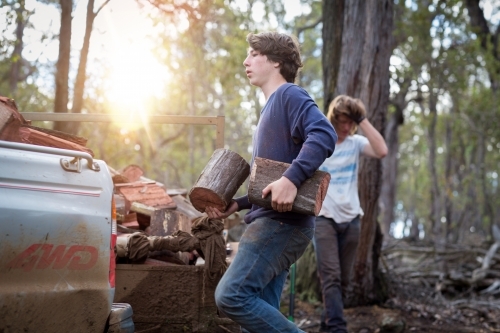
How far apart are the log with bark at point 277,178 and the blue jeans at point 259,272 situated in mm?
159

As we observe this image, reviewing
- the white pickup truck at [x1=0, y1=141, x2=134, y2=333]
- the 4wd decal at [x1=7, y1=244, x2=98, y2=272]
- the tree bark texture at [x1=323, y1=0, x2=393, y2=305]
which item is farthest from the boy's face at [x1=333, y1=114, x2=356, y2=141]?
the 4wd decal at [x1=7, y1=244, x2=98, y2=272]

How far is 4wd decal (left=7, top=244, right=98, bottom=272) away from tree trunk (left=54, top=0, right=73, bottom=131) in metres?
4.74

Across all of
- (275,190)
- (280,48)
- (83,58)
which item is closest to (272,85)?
(280,48)

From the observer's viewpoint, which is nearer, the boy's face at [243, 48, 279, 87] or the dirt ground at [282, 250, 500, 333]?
Result: the boy's face at [243, 48, 279, 87]

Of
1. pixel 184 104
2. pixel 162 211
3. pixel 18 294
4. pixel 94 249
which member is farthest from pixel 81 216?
pixel 184 104

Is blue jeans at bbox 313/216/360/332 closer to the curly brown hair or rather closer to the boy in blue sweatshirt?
the boy in blue sweatshirt

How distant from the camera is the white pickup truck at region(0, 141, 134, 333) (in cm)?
277

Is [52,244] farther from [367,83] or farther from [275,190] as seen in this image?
[367,83]

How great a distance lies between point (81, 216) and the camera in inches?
117

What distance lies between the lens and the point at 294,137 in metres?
3.38

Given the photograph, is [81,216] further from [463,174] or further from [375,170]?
[463,174]

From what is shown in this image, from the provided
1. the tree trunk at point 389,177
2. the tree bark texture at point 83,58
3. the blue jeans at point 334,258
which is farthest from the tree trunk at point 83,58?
the tree trunk at point 389,177

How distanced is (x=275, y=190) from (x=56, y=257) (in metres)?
1.12

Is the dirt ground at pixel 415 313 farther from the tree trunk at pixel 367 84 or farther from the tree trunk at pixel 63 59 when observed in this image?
the tree trunk at pixel 63 59
